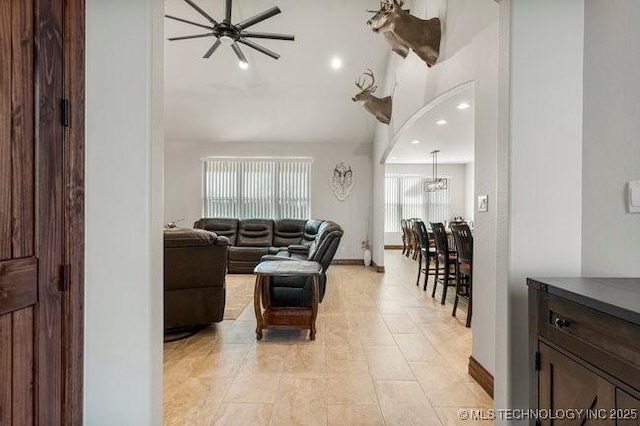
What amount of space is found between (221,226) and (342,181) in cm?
285

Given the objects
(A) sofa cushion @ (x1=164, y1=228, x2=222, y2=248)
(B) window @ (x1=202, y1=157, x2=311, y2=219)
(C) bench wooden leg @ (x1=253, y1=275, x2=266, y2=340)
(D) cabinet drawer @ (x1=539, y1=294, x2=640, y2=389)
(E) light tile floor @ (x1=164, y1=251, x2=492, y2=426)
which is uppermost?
(B) window @ (x1=202, y1=157, x2=311, y2=219)

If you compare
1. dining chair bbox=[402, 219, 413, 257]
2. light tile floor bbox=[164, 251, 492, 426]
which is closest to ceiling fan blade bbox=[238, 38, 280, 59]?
light tile floor bbox=[164, 251, 492, 426]

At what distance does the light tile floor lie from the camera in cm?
205

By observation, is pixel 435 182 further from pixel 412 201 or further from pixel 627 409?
pixel 627 409

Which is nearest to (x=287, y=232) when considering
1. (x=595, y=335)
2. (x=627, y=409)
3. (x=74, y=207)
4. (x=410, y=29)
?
(x=410, y=29)

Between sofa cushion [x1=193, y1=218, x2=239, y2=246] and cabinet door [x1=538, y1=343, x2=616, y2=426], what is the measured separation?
6.45 meters

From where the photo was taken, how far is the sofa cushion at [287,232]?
7238 millimetres

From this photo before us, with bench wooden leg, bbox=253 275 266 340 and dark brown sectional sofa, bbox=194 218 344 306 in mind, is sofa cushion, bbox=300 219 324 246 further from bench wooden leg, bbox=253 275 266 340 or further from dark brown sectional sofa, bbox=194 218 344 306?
bench wooden leg, bbox=253 275 266 340

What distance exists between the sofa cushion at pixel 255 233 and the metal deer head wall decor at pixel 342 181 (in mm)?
1661

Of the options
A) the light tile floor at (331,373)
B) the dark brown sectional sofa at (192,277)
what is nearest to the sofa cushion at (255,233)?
the light tile floor at (331,373)

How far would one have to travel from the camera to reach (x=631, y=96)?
1.37 m

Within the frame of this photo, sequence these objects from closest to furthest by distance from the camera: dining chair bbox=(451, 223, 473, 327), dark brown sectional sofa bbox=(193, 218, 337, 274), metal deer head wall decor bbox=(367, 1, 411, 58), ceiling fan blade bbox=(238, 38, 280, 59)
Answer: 1. metal deer head wall decor bbox=(367, 1, 411, 58)
2. dining chair bbox=(451, 223, 473, 327)
3. ceiling fan blade bbox=(238, 38, 280, 59)
4. dark brown sectional sofa bbox=(193, 218, 337, 274)

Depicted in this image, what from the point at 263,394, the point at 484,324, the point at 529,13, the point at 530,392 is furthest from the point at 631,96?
the point at 263,394

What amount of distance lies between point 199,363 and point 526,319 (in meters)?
2.31
